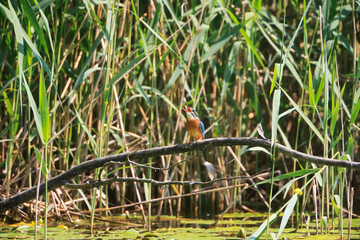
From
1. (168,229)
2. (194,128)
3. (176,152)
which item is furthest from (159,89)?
(176,152)

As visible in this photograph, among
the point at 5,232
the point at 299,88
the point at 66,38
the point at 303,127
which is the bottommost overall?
the point at 5,232

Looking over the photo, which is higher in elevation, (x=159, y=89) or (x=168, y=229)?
(x=159, y=89)

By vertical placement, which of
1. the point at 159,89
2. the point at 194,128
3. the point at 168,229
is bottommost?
the point at 168,229

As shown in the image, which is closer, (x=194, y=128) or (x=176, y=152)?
(x=176, y=152)

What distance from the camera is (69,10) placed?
3.97 metres

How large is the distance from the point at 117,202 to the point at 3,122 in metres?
1.23

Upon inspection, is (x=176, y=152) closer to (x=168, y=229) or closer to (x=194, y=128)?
(x=194, y=128)

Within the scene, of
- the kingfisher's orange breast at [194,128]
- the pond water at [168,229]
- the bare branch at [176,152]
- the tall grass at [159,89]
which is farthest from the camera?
the tall grass at [159,89]

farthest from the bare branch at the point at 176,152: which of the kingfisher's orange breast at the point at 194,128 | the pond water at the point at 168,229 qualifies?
the kingfisher's orange breast at the point at 194,128

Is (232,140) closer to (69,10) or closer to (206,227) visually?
(206,227)

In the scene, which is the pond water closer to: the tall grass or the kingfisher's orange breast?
the tall grass

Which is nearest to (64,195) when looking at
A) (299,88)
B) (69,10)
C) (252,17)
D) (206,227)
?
(206,227)

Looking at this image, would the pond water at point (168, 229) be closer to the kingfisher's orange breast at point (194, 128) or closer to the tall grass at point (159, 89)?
the tall grass at point (159, 89)

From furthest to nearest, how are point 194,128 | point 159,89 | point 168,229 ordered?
point 159,89
point 168,229
point 194,128
